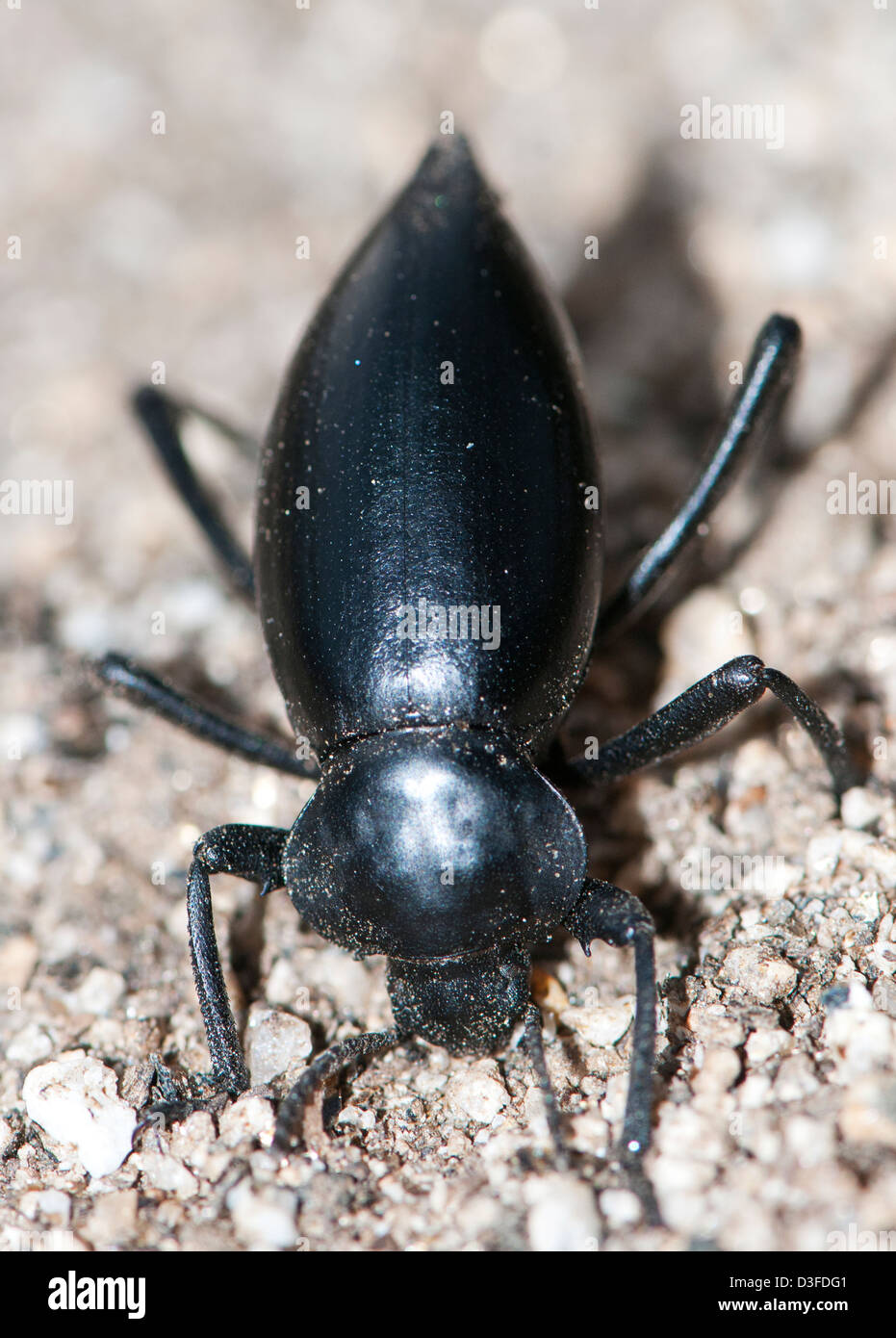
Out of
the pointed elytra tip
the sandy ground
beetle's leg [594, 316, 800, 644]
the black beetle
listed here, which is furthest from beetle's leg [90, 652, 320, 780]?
the pointed elytra tip

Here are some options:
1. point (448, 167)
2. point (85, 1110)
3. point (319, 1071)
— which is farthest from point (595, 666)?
point (85, 1110)

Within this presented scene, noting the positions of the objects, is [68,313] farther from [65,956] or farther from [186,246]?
[65,956]

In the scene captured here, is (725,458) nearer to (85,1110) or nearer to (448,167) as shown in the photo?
(448,167)

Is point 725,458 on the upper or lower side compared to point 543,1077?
upper

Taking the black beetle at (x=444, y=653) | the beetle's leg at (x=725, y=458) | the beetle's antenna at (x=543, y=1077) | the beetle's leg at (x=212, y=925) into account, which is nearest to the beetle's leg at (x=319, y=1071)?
the black beetle at (x=444, y=653)

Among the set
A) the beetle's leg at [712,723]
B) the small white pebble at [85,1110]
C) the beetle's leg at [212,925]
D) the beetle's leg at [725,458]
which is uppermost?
the beetle's leg at [725,458]

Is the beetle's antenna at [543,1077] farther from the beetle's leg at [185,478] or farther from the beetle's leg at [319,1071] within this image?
the beetle's leg at [185,478]
